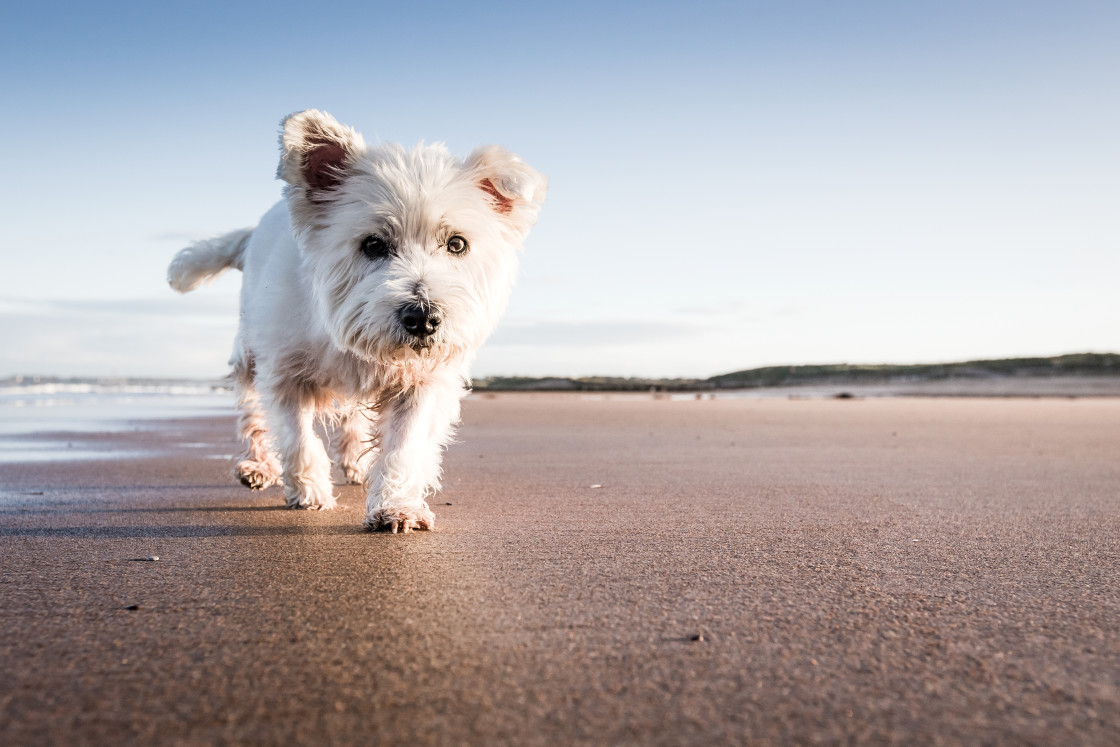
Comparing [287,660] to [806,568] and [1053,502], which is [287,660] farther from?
[1053,502]

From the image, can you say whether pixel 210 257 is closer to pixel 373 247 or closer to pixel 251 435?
pixel 251 435

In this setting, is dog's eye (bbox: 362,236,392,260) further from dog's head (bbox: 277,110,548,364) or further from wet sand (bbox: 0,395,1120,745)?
wet sand (bbox: 0,395,1120,745)

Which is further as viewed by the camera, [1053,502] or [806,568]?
[1053,502]

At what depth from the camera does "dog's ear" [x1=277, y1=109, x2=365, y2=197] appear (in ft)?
11.6

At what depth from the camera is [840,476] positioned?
4.99 m

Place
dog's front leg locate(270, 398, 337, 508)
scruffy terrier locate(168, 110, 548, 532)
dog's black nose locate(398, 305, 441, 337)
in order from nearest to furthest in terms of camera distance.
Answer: dog's black nose locate(398, 305, 441, 337) < scruffy terrier locate(168, 110, 548, 532) < dog's front leg locate(270, 398, 337, 508)

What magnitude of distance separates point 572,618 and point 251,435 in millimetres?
3499

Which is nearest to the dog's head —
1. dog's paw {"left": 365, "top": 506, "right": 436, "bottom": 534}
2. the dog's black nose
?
the dog's black nose

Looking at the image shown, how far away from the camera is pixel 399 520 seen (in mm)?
3359

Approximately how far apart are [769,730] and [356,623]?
0.98 metres

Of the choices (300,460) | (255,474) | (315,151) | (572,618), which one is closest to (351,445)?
(255,474)

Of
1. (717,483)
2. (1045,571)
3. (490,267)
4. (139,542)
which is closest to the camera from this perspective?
(1045,571)

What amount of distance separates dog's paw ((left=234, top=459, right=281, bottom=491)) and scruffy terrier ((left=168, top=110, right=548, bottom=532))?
70cm

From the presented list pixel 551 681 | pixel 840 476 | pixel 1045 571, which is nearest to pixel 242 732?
pixel 551 681
